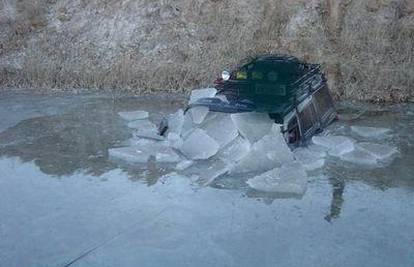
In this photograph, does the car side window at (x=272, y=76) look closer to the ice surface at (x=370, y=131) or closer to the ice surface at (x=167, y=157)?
the ice surface at (x=370, y=131)

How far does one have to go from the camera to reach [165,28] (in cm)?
1038

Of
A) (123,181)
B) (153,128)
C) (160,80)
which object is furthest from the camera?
(160,80)

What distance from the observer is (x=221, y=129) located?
5.95 meters

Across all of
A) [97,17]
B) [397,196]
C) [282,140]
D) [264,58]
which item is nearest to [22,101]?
[97,17]

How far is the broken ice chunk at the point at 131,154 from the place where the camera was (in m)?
6.00

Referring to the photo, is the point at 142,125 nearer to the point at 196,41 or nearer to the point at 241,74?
the point at 241,74

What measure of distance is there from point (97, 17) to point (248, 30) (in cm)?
312

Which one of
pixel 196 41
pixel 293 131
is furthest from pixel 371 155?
pixel 196 41

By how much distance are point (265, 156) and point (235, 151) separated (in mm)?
393

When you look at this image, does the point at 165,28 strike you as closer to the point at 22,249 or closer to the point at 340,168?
the point at 340,168

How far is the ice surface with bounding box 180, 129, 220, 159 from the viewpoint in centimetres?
581

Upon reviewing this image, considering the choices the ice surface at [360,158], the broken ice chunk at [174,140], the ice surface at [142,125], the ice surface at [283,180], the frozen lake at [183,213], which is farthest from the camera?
the ice surface at [142,125]

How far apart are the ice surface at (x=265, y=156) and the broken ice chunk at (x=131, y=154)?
1.04m

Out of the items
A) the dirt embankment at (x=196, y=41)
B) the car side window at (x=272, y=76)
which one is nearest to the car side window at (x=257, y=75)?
the car side window at (x=272, y=76)
